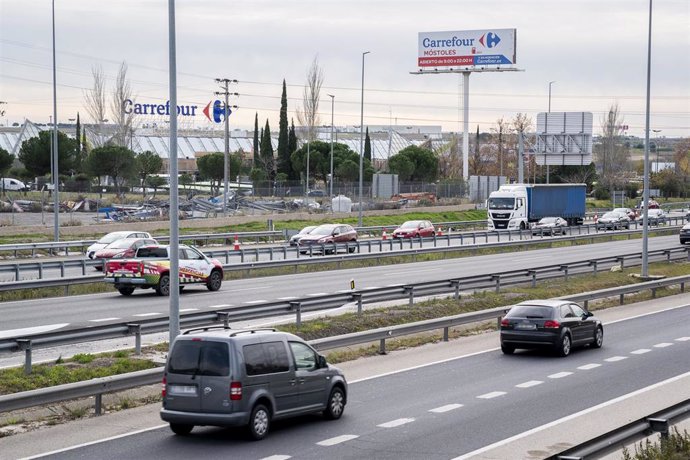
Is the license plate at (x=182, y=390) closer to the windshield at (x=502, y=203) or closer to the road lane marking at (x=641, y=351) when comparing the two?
the road lane marking at (x=641, y=351)

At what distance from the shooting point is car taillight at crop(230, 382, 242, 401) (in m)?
14.0

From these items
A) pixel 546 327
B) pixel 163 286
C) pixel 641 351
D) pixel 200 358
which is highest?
pixel 200 358

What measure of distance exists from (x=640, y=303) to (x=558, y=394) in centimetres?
1874

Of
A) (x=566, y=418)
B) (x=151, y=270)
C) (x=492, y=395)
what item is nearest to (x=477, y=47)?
(x=151, y=270)

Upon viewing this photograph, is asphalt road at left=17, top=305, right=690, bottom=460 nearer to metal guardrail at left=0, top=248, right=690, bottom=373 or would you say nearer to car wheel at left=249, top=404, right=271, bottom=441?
car wheel at left=249, top=404, right=271, bottom=441

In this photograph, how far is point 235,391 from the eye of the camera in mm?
13961

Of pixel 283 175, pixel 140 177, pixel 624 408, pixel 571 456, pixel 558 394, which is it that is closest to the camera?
pixel 571 456

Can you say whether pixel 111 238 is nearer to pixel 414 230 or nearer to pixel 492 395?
pixel 414 230

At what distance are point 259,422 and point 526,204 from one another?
64802mm

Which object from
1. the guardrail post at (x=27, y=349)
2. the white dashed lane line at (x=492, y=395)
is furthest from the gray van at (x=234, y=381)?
the guardrail post at (x=27, y=349)

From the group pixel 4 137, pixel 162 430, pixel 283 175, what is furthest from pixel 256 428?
pixel 4 137

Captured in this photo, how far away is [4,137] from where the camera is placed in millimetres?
146375

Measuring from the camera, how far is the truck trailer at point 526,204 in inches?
2985

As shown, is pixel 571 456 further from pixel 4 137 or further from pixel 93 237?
pixel 4 137
